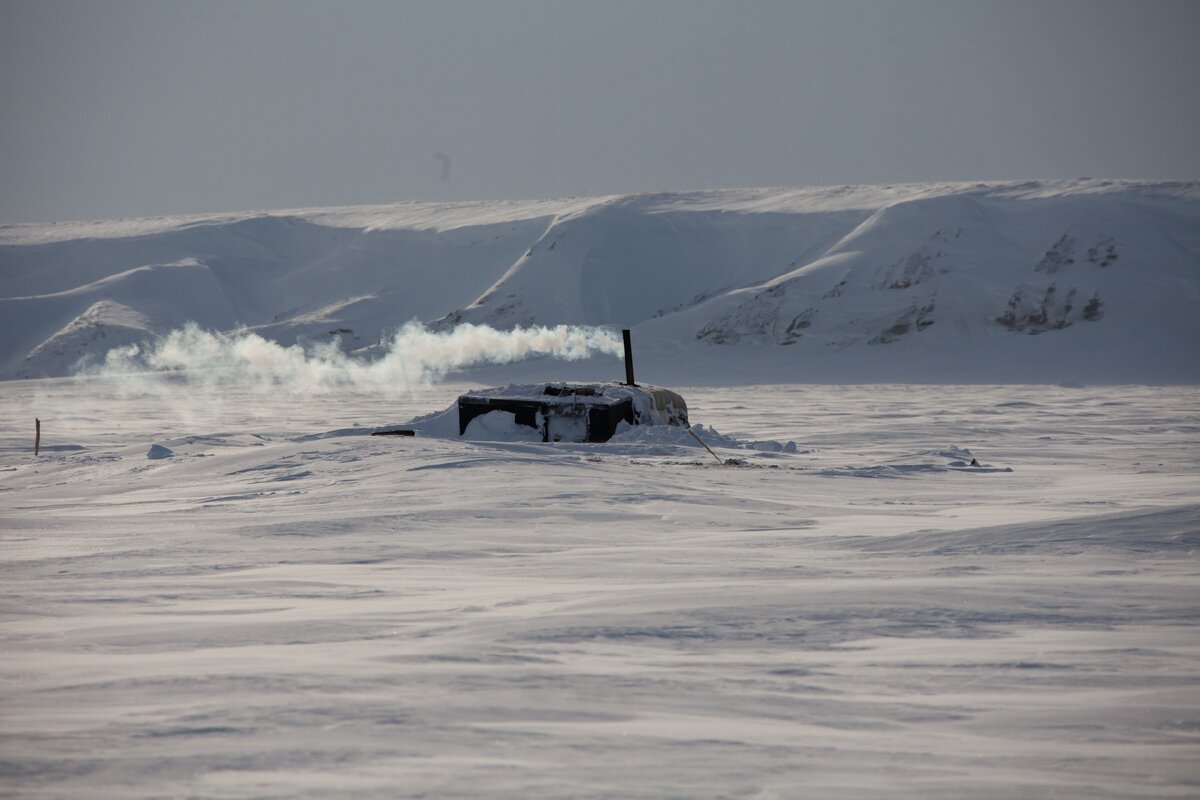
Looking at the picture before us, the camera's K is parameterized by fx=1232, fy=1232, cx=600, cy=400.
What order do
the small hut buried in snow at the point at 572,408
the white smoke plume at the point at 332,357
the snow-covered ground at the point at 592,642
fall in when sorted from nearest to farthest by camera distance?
the snow-covered ground at the point at 592,642 → the small hut buried in snow at the point at 572,408 → the white smoke plume at the point at 332,357

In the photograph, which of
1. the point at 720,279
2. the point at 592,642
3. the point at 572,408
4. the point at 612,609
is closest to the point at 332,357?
the point at 720,279

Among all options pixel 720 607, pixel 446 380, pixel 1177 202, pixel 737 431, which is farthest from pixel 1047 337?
pixel 720 607

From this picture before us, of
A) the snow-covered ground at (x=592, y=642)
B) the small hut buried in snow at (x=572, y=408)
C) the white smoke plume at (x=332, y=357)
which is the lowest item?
the snow-covered ground at (x=592, y=642)

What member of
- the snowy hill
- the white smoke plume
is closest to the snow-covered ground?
the white smoke plume

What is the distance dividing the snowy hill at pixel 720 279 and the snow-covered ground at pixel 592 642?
44700mm

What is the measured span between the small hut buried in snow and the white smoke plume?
1172 inches

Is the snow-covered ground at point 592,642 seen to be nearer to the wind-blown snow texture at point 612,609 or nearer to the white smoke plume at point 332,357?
the wind-blown snow texture at point 612,609

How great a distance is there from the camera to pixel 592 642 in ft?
20.4

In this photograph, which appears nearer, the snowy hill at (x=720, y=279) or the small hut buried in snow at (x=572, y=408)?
the small hut buried in snow at (x=572, y=408)

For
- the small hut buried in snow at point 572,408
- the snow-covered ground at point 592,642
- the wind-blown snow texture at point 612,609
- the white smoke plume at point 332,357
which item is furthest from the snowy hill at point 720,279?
the snow-covered ground at point 592,642

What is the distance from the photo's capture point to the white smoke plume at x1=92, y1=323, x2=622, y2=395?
61562 mm

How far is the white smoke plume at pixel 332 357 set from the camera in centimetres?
6156

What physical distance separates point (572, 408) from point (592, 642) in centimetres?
1558

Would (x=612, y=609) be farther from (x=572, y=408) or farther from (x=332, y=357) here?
(x=332, y=357)
